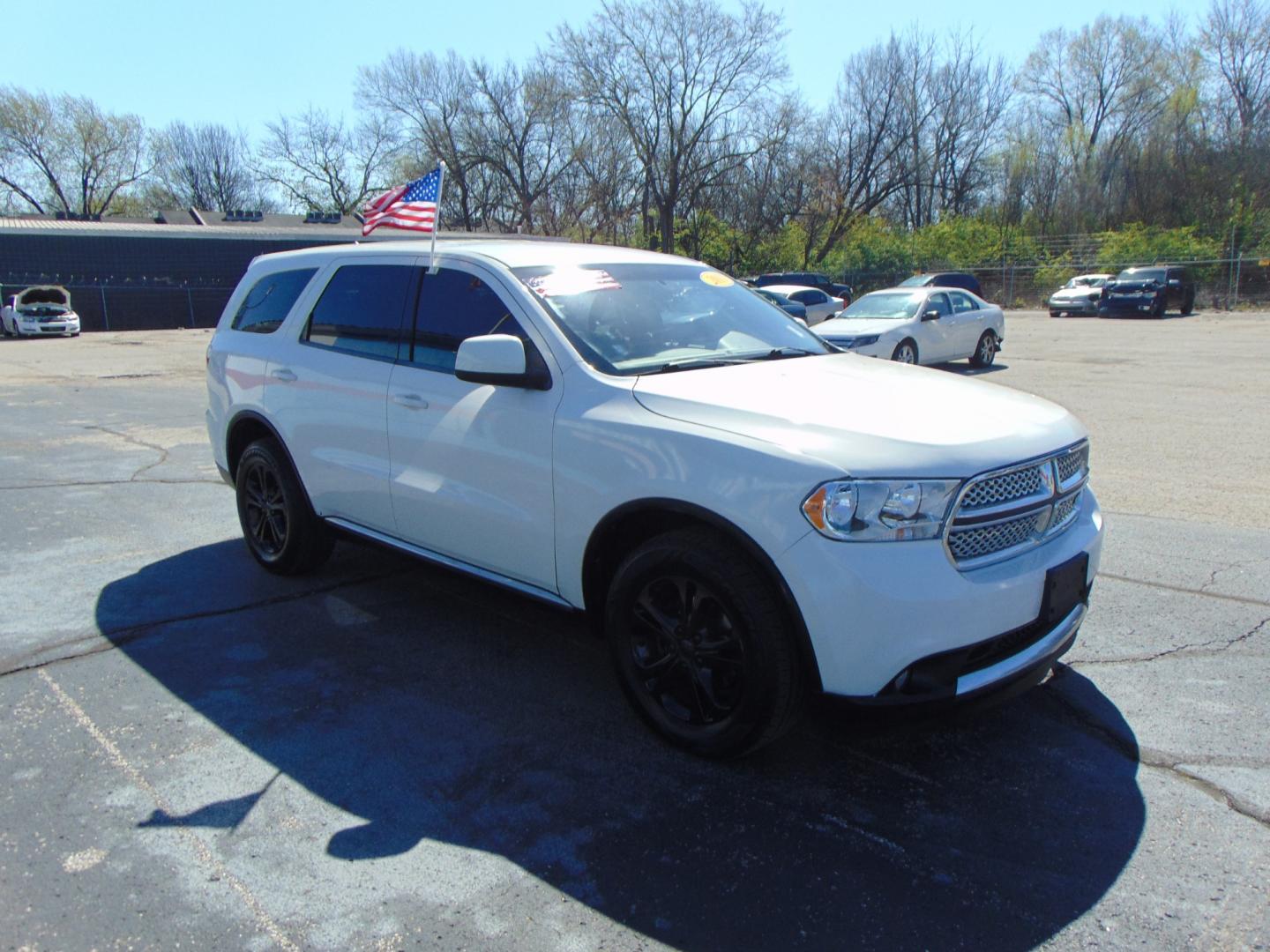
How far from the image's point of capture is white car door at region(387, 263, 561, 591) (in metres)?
3.70

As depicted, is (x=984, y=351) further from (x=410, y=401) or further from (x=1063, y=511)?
(x=410, y=401)

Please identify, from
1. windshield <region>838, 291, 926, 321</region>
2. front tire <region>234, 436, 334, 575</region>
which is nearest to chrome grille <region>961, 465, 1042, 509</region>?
front tire <region>234, 436, 334, 575</region>

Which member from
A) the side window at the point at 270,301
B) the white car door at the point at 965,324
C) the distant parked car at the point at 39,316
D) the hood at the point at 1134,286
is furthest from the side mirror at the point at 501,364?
the distant parked car at the point at 39,316

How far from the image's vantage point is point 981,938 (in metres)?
2.42

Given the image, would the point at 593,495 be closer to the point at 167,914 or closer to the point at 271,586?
the point at 167,914

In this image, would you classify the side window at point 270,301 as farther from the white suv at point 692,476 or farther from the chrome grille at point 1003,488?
the chrome grille at point 1003,488

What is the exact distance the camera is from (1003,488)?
305cm

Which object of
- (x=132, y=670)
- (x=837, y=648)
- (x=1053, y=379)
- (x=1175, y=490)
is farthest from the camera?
(x=1053, y=379)

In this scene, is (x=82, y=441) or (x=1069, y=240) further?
(x=1069, y=240)

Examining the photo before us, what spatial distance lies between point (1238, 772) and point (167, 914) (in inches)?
134

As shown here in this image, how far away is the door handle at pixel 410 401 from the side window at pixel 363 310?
0.25 metres

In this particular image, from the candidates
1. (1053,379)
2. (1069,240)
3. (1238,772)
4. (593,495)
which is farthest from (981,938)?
(1069,240)

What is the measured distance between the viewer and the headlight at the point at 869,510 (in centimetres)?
283

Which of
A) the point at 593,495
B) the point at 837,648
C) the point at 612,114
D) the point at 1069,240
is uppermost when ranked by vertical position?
the point at 612,114
